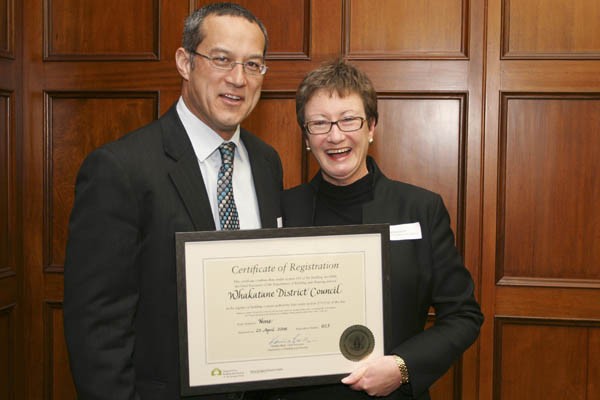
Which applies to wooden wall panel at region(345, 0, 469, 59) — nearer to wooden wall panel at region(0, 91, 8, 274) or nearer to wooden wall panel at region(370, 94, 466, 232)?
wooden wall panel at region(370, 94, 466, 232)

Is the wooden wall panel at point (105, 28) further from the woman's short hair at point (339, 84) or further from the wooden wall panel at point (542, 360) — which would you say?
the wooden wall panel at point (542, 360)

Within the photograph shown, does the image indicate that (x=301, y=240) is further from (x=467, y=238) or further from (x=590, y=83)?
(x=590, y=83)

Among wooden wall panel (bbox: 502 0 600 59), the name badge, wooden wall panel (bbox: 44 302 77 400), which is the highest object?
wooden wall panel (bbox: 502 0 600 59)

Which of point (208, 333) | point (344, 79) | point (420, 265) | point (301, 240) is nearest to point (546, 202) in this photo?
point (420, 265)

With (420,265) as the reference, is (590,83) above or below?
above

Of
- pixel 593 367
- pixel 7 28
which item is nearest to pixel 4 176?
pixel 7 28

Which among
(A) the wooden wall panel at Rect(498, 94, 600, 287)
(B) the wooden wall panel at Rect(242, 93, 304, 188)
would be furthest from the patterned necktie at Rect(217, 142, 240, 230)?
(A) the wooden wall panel at Rect(498, 94, 600, 287)

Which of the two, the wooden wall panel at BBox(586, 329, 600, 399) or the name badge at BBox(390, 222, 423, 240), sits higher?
the name badge at BBox(390, 222, 423, 240)

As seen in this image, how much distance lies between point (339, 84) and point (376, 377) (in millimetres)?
824

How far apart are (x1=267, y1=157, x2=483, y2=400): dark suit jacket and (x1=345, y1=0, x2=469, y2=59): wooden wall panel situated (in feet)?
3.82

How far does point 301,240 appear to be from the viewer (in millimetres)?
1537

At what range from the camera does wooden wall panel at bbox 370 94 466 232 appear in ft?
9.11

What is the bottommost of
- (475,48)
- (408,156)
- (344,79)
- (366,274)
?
(366,274)

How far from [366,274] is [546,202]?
1517mm
